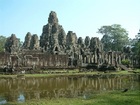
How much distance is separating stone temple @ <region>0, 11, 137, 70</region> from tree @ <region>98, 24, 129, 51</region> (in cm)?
2583

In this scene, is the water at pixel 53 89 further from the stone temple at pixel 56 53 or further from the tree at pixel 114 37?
the tree at pixel 114 37

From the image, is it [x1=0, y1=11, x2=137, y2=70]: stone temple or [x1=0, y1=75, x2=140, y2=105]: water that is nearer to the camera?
[x1=0, y1=75, x2=140, y2=105]: water

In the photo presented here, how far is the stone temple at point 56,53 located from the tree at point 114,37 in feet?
84.8

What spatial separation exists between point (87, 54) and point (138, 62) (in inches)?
592

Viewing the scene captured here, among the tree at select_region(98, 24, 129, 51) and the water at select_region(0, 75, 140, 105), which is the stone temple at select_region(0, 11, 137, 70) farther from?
the tree at select_region(98, 24, 129, 51)

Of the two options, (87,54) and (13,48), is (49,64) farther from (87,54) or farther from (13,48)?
(87,54)

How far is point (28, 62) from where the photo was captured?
5212 centimetres

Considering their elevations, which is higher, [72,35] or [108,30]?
[108,30]

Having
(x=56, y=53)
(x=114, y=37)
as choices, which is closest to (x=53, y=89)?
(x=56, y=53)

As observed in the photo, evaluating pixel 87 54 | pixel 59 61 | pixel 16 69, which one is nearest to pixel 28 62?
pixel 59 61

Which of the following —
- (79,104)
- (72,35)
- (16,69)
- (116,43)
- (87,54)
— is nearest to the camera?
(79,104)

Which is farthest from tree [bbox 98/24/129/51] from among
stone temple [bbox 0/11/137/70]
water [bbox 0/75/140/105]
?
water [bbox 0/75/140/105]

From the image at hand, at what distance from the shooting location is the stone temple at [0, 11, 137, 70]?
5029cm

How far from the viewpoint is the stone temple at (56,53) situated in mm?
50294
